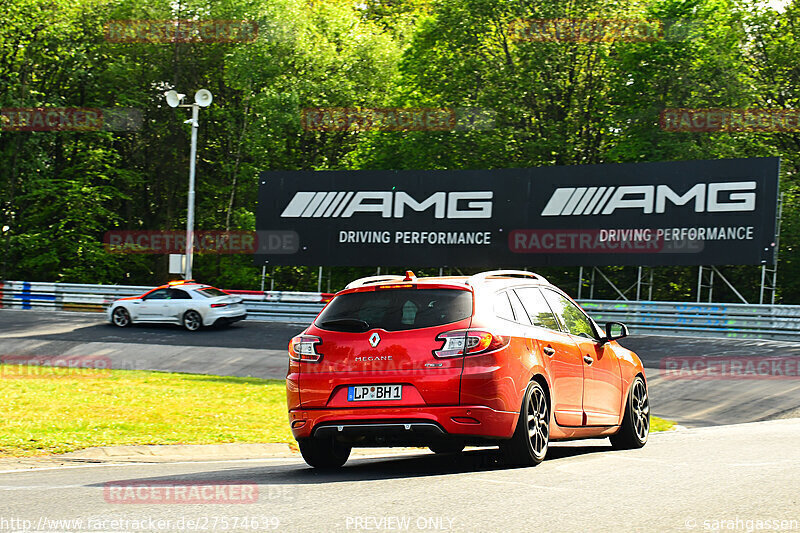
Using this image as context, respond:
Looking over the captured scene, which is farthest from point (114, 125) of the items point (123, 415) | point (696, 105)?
point (123, 415)

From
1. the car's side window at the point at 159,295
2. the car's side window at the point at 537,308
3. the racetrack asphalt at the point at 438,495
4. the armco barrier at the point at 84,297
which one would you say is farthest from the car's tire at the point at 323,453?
the armco barrier at the point at 84,297

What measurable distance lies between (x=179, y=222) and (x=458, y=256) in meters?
21.7

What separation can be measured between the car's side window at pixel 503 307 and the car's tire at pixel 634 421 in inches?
102

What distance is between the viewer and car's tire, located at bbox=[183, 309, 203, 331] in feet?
102

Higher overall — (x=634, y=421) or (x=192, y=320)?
(x=634, y=421)

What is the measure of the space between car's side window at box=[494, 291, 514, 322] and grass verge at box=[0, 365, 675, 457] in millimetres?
4756

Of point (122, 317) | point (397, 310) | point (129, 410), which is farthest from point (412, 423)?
point (122, 317)

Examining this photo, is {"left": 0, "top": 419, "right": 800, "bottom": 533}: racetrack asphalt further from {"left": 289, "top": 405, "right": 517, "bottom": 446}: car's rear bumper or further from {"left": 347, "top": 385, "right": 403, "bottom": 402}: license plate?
{"left": 347, "top": 385, "right": 403, "bottom": 402}: license plate

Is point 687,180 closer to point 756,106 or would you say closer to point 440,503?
point 756,106

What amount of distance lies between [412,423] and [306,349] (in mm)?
1152

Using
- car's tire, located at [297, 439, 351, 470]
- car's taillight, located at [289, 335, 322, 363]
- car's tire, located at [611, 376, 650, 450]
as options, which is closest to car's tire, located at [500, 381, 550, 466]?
car's tire, located at [297, 439, 351, 470]

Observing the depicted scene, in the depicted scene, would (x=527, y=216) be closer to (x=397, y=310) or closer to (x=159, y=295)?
(x=159, y=295)

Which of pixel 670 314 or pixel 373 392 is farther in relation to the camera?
pixel 670 314

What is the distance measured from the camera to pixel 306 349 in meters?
8.52
